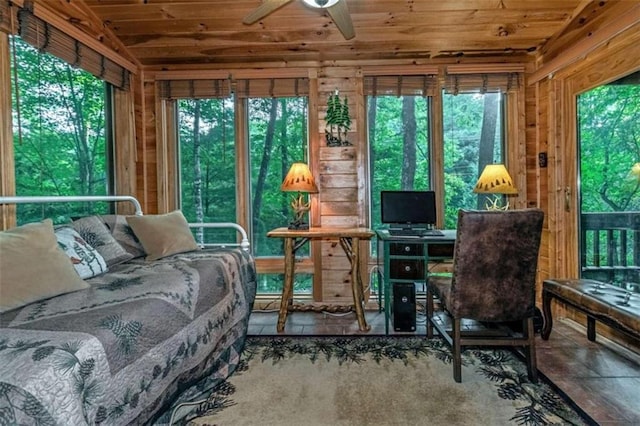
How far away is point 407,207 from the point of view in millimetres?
3154

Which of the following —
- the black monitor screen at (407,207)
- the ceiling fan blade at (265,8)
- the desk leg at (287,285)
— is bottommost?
the desk leg at (287,285)

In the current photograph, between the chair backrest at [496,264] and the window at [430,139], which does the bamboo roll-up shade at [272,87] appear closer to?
the window at [430,139]

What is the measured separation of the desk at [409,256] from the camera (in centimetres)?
275

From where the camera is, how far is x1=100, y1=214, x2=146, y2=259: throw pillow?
247cm

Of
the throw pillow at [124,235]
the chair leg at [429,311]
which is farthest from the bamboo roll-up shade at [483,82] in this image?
the throw pillow at [124,235]

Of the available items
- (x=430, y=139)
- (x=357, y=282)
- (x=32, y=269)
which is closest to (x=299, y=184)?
(x=357, y=282)

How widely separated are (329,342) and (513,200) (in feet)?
7.26

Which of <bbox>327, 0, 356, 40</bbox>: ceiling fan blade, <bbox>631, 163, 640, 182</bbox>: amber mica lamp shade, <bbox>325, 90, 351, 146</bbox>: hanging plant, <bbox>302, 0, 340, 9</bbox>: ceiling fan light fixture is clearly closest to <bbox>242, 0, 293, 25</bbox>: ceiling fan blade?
<bbox>302, 0, 340, 9</bbox>: ceiling fan light fixture

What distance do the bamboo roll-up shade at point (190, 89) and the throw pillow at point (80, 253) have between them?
182cm

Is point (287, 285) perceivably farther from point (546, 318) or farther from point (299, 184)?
point (546, 318)

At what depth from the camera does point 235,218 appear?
358 centimetres

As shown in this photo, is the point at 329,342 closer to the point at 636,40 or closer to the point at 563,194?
the point at 563,194

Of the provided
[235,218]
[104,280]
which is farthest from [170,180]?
[104,280]


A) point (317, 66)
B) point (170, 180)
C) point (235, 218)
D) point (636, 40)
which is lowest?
point (235, 218)
